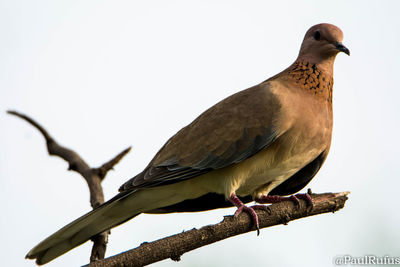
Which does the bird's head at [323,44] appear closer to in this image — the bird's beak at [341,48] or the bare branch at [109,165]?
the bird's beak at [341,48]

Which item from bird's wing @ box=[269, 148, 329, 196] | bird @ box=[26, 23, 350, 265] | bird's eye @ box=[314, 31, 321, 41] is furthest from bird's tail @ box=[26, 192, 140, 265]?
bird's eye @ box=[314, 31, 321, 41]

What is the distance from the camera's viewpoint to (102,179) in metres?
3.66

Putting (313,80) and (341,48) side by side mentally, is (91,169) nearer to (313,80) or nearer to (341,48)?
(313,80)

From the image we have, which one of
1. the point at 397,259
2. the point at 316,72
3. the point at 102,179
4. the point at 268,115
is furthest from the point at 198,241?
the point at 316,72

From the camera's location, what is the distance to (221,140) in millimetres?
3973

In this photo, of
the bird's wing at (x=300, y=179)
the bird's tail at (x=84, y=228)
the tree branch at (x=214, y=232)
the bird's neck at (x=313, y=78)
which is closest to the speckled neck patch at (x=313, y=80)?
the bird's neck at (x=313, y=78)

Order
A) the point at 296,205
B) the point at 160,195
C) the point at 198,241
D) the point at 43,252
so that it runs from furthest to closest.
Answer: the point at 160,195, the point at 296,205, the point at 43,252, the point at 198,241

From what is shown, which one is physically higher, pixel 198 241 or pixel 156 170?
pixel 156 170

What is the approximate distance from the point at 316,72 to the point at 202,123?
942mm

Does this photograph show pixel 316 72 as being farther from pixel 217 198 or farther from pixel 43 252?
pixel 43 252

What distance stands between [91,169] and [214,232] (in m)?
1.01

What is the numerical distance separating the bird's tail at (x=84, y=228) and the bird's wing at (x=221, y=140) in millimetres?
145

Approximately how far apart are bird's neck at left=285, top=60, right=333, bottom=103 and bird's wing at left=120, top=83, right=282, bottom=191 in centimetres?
24

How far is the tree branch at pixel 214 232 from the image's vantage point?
9.34ft
